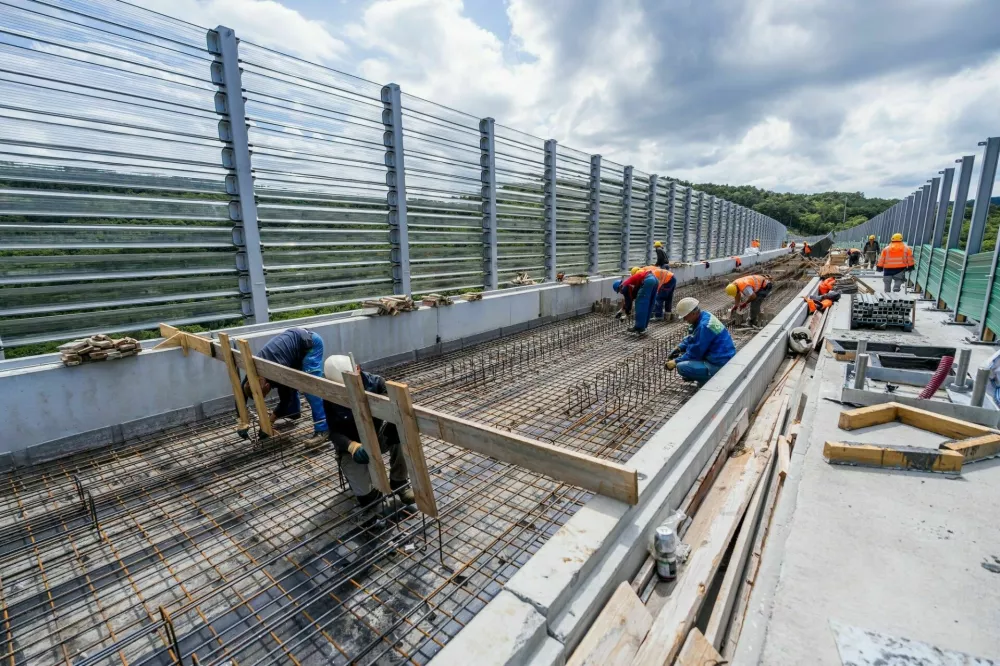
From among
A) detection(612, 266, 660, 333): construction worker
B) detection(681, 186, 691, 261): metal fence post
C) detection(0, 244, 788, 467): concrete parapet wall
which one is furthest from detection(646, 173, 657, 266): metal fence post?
detection(0, 244, 788, 467): concrete parapet wall

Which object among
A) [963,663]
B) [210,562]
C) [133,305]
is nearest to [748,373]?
[963,663]

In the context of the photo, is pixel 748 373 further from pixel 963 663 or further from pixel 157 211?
pixel 157 211

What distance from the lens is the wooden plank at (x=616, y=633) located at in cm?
211

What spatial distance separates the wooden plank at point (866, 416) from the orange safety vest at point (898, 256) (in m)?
8.82

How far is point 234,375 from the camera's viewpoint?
13.8 feet

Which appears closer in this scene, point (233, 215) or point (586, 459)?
point (586, 459)

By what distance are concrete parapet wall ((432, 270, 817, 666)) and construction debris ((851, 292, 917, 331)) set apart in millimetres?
5585

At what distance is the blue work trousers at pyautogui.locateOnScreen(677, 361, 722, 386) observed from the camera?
18.8 ft

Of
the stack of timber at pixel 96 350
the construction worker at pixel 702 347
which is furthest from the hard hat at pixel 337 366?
the construction worker at pixel 702 347

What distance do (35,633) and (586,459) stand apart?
3062 millimetres

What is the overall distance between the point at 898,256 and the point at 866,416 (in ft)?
30.2

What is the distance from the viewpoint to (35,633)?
2.47 m

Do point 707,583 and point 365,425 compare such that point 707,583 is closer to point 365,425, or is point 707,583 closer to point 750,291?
point 365,425

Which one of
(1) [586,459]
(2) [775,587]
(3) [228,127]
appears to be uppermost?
(3) [228,127]
